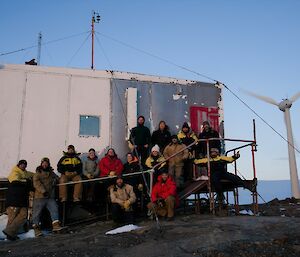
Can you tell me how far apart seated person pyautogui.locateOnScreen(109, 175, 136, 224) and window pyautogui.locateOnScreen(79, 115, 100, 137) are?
281cm

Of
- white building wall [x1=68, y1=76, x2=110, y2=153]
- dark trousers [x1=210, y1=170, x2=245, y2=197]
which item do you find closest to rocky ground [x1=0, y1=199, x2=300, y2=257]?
dark trousers [x1=210, y1=170, x2=245, y2=197]

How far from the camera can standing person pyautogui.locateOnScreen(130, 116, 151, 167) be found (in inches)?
459

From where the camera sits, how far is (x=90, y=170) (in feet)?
35.7

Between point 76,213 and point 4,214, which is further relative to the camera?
point 76,213

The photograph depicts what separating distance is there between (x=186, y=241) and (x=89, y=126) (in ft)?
20.0

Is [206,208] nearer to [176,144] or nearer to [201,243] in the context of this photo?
[176,144]

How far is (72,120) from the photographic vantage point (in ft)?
39.0

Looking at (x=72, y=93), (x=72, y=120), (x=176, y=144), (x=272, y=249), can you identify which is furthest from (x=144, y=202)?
(x=272, y=249)

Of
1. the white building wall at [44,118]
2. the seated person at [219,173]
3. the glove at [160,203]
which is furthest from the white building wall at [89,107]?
the seated person at [219,173]

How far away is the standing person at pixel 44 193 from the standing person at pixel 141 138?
2902mm

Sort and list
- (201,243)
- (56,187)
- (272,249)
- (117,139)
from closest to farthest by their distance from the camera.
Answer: (272,249), (201,243), (56,187), (117,139)

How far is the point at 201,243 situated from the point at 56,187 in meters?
5.27

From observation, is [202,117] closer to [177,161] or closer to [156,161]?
[177,161]

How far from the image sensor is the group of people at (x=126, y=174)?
9383mm
